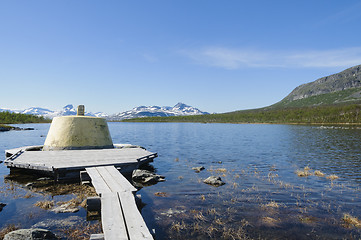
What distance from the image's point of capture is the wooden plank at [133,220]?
20.2ft

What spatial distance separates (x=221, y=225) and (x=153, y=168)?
1320 cm

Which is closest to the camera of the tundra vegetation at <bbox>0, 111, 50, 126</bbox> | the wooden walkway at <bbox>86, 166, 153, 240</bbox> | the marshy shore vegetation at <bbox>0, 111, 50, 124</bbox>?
the wooden walkway at <bbox>86, 166, 153, 240</bbox>

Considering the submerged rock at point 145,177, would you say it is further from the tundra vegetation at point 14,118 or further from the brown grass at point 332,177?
the tundra vegetation at point 14,118

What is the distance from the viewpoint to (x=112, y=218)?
23.5ft

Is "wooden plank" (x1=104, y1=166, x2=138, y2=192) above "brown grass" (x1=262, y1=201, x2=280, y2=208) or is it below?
above

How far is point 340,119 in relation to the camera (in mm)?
124562

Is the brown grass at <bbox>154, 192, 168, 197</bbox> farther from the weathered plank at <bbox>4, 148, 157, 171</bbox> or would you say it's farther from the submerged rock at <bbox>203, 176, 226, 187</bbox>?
the submerged rock at <bbox>203, 176, 226, 187</bbox>

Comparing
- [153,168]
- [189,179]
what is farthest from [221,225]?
[153,168]

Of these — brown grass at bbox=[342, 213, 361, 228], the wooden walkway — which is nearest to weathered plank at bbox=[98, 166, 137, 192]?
the wooden walkway

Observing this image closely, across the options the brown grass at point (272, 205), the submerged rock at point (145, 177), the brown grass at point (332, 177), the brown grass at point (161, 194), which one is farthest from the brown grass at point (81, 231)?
the brown grass at point (332, 177)

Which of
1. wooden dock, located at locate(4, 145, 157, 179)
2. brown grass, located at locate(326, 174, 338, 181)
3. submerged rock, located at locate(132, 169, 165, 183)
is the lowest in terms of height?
brown grass, located at locate(326, 174, 338, 181)

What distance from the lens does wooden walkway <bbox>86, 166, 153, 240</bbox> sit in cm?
627

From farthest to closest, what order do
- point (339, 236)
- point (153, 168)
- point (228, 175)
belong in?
point (153, 168) → point (228, 175) → point (339, 236)

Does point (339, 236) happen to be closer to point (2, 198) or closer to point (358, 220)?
point (358, 220)
